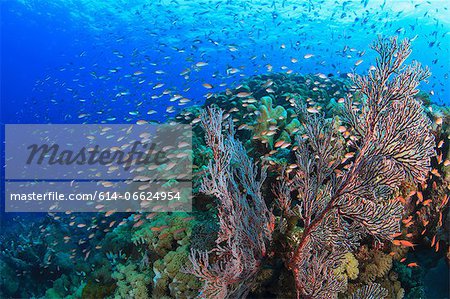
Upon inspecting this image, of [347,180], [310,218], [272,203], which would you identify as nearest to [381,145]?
[347,180]

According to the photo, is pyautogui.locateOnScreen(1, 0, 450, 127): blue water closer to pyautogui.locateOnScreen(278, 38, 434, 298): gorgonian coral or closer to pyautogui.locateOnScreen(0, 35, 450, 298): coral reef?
pyautogui.locateOnScreen(0, 35, 450, 298): coral reef

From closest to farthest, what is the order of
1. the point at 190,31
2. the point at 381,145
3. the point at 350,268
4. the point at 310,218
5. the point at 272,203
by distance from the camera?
1. the point at 381,145
2. the point at 310,218
3. the point at 350,268
4. the point at 272,203
5. the point at 190,31

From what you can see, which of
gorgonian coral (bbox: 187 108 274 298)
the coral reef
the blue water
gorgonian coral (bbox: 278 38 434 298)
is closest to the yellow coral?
the coral reef

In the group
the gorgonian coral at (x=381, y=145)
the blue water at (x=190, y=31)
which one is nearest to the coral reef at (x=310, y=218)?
the gorgonian coral at (x=381, y=145)

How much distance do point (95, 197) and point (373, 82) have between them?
9.63m

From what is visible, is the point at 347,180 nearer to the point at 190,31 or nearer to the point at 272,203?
the point at 272,203

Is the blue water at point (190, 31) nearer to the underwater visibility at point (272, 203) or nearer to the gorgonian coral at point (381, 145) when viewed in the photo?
the underwater visibility at point (272, 203)

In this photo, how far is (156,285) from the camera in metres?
5.20

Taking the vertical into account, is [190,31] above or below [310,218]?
above

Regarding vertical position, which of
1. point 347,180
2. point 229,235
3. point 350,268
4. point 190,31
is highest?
point 190,31

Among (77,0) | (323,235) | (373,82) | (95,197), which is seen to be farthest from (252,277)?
(77,0)

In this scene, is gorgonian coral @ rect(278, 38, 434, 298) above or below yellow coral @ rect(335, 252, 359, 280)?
above

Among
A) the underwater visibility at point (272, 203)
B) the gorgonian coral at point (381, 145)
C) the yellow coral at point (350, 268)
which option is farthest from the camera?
the yellow coral at point (350, 268)

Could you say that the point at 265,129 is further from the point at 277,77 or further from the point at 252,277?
the point at 277,77
